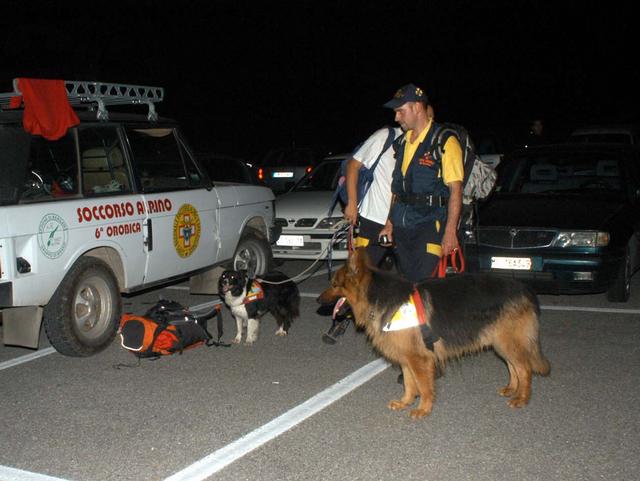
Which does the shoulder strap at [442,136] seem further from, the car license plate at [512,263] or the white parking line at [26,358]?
the white parking line at [26,358]

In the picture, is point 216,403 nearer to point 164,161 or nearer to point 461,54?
point 164,161

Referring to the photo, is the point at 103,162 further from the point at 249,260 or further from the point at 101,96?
the point at 249,260

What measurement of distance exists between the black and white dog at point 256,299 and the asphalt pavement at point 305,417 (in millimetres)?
244

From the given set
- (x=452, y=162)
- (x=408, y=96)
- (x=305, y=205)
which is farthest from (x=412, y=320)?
(x=305, y=205)

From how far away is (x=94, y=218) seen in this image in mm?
5969

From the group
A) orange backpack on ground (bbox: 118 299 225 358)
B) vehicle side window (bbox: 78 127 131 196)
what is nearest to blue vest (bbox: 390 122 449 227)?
orange backpack on ground (bbox: 118 299 225 358)

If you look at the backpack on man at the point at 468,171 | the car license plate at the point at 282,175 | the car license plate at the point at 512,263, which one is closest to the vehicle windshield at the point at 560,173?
the car license plate at the point at 512,263

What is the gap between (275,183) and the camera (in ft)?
61.4

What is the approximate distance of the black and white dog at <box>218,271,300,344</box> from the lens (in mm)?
6516

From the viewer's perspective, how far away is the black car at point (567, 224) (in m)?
7.48

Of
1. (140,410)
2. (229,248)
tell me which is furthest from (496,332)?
(229,248)

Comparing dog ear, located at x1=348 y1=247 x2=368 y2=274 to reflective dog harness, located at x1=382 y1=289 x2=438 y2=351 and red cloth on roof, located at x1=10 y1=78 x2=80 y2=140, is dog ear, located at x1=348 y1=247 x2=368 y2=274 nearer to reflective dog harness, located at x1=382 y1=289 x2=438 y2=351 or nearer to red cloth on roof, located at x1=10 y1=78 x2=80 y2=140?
reflective dog harness, located at x1=382 y1=289 x2=438 y2=351

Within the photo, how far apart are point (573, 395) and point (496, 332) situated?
842 millimetres

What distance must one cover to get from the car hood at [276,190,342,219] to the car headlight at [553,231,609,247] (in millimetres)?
3372
